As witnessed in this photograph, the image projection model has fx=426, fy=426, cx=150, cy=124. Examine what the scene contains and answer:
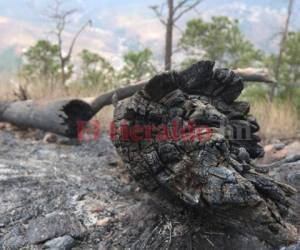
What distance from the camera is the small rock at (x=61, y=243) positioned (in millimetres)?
2541

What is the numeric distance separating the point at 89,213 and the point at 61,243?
402 mm

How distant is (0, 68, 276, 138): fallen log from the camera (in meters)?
5.17

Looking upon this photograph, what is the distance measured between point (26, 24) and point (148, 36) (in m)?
36.4

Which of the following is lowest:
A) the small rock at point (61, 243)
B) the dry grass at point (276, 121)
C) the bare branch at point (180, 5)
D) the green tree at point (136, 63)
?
the small rock at point (61, 243)

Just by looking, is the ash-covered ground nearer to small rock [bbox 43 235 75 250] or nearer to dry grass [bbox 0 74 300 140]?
small rock [bbox 43 235 75 250]

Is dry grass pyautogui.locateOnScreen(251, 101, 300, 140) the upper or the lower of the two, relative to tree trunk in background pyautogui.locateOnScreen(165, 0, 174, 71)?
lower

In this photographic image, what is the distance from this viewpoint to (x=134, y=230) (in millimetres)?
2693

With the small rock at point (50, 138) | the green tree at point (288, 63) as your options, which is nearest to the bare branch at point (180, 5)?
→ the small rock at point (50, 138)

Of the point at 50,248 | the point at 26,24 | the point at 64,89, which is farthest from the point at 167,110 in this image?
the point at 26,24

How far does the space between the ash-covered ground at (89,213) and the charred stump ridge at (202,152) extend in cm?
14

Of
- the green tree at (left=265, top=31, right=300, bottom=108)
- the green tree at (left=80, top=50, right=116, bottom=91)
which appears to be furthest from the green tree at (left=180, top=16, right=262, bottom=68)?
the green tree at (left=80, top=50, right=116, bottom=91)

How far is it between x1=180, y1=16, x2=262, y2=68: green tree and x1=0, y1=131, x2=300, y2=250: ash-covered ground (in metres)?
8.30

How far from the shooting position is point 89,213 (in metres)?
2.94

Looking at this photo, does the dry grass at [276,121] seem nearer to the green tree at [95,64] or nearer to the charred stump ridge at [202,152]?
the charred stump ridge at [202,152]
